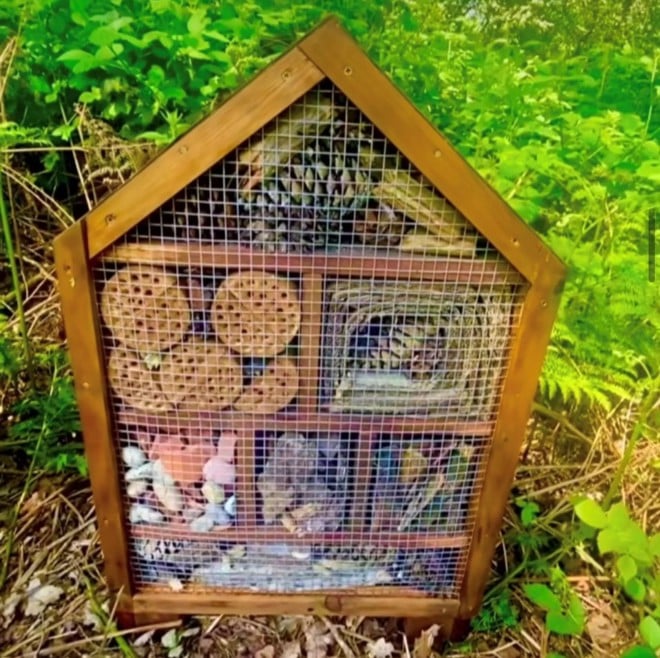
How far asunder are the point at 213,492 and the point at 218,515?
0.18 feet

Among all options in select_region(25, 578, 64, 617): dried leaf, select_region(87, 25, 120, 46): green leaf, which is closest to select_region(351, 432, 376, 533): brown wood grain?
select_region(25, 578, 64, 617): dried leaf

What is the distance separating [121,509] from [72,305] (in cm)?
41

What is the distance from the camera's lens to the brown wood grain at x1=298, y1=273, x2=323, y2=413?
0.92 m

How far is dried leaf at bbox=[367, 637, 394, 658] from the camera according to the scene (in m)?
1.30

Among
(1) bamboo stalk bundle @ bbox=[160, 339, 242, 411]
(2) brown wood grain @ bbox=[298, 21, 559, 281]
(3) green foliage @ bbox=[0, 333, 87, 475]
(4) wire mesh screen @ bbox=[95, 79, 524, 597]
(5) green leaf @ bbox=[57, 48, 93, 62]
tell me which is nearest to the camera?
(2) brown wood grain @ bbox=[298, 21, 559, 281]

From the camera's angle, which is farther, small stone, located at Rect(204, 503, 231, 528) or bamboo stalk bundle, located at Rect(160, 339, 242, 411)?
small stone, located at Rect(204, 503, 231, 528)


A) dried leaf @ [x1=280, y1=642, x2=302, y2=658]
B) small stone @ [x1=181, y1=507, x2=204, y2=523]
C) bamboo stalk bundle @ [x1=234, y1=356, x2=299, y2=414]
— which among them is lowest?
dried leaf @ [x1=280, y1=642, x2=302, y2=658]

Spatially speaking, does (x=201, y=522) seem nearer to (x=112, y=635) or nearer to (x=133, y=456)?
(x=133, y=456)

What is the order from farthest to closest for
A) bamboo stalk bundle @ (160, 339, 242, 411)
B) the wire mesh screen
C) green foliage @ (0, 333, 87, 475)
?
1. green foliage @ (0, 333, 87, 475)
2. bamboo stalk bundle @ (160, 339, 242, 411)
3. the wire mesh screen

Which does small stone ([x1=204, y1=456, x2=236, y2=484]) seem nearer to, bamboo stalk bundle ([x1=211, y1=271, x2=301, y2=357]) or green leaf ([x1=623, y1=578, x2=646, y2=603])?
bamboo stalk bundle ([x1=211, y1=271, x2=301, y2=357])

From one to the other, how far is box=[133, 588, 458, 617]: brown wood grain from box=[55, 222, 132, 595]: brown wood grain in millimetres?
69

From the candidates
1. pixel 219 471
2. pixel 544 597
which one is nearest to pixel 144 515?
pixel 219 471

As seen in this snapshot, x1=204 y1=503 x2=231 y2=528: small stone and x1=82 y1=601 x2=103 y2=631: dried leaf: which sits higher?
x1=204 y1=503 x2=231 y2=528: small stone

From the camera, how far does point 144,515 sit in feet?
3.76
